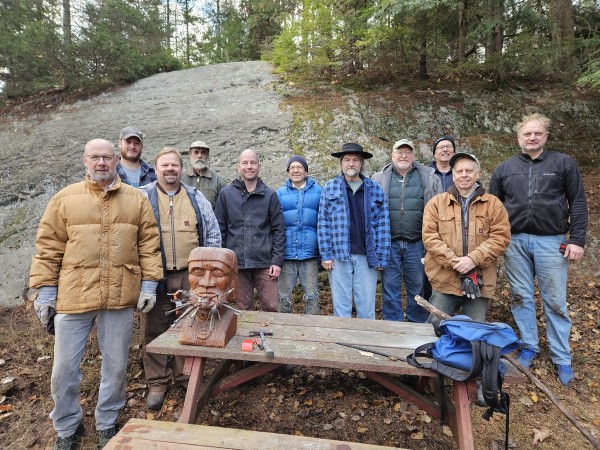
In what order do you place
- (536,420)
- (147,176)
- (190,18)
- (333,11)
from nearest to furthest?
(536,420) → (147,176) → (333,11) → (190,18)

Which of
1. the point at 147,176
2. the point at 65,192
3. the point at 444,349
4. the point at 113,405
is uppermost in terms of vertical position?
the point at 147,176

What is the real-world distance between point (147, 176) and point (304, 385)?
334cm

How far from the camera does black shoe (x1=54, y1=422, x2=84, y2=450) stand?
10.6 ft

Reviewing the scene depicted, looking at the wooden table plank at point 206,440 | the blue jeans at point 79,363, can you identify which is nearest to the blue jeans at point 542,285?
the wooden table plank at point 206,440

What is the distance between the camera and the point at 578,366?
14.7 feet

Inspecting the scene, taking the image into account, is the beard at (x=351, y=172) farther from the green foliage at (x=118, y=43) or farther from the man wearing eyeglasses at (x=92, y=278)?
the green foliage at (x=118, y=43)

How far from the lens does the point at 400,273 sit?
4.84 metres

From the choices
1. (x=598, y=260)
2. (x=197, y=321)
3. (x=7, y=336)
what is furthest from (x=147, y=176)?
(x=598, y=260)

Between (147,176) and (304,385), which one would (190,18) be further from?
(304,385)

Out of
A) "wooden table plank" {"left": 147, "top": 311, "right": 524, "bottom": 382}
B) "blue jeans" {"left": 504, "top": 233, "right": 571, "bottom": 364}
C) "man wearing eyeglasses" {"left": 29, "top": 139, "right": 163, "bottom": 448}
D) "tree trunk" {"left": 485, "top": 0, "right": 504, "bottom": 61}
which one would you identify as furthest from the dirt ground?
"tree trunk" {"left": 485, "top": 0, "right": 504, "bottom": 61}

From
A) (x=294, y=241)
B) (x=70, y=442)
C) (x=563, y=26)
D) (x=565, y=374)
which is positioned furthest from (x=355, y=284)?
(x=563, y=26)

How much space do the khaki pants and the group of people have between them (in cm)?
1

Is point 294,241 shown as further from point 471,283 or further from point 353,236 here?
point 471,283

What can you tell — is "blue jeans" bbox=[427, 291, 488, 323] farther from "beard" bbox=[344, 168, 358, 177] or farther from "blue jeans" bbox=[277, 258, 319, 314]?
"beard" bbox=[344, 168, 358, 177]
